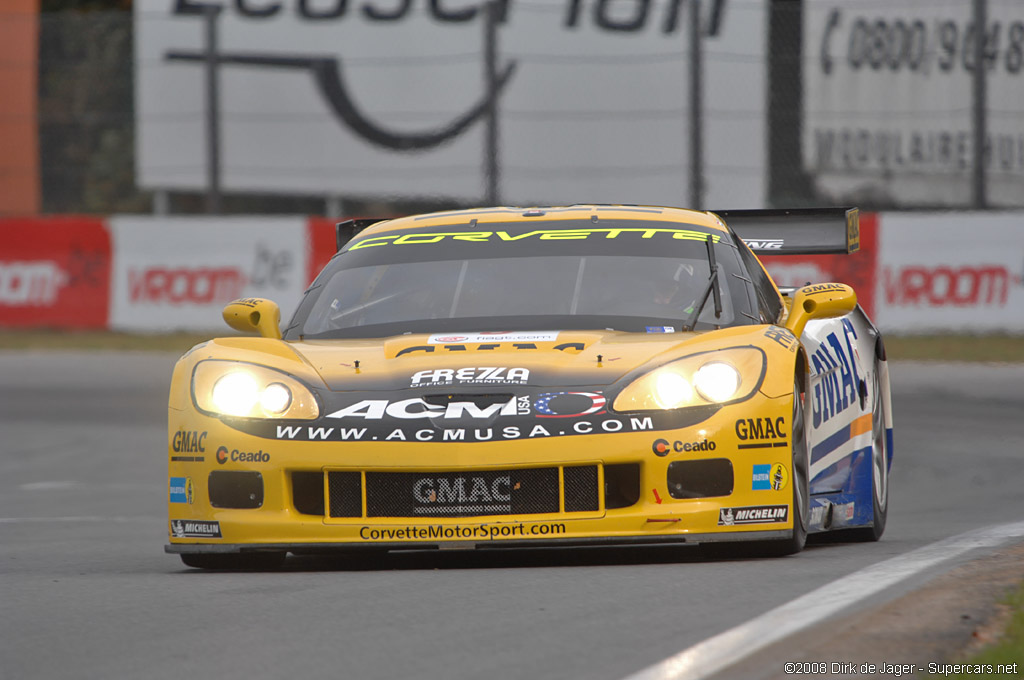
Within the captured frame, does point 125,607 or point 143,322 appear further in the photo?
point 143,322

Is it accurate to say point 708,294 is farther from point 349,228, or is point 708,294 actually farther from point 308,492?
point 349,228

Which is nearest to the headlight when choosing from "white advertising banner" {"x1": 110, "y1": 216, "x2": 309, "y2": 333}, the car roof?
the car roof

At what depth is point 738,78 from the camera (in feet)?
61.6

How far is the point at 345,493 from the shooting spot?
16.5ft

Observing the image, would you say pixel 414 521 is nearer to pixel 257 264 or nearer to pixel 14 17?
pixel 257 264

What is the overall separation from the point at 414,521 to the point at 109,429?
714 centimetres

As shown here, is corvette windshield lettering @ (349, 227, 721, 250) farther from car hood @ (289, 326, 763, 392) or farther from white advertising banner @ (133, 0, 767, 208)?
white advertising banner @ (133, 0, 767, 208)

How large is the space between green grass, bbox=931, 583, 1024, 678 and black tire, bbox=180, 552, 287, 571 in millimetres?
2432

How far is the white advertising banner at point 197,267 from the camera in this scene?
18203mm

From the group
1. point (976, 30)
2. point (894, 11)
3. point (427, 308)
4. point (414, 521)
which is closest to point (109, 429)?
point (427, 308)

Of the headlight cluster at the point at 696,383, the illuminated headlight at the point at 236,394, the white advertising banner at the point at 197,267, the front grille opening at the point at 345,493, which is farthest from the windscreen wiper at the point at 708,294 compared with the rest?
the white advertising banner at the point at 197,267

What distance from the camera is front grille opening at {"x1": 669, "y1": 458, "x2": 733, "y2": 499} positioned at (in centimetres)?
496

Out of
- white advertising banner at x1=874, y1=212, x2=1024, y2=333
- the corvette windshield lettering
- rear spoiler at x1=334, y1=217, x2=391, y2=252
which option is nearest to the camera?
the corvette windshield lettering

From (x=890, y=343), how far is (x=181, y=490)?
12.5 m
